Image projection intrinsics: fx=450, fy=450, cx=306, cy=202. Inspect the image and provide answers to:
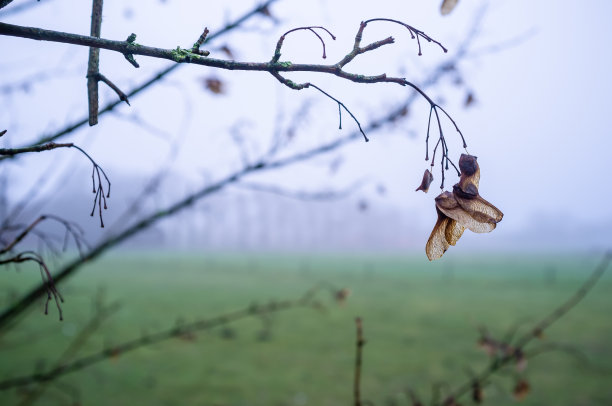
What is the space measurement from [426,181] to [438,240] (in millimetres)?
132

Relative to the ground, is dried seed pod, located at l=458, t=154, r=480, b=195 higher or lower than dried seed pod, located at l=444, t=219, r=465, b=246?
higher

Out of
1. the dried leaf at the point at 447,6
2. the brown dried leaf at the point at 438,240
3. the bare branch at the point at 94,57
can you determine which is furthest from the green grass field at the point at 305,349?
the dried leaf at the point at 447,6

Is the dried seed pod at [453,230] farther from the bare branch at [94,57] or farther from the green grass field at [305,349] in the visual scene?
the green grass field at [305,349]

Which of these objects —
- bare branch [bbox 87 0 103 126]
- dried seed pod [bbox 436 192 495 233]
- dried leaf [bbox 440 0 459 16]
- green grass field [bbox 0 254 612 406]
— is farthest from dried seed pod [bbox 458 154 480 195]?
green grass field [bbox 0 254 612 406]

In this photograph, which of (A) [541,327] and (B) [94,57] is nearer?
(B) [94,57]

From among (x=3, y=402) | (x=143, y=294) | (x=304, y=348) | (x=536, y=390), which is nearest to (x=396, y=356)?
(x=304, y=348)

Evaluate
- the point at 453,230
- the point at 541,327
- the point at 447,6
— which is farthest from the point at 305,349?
the point at 447,6

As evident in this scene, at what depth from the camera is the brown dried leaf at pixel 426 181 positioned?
38.7 inches

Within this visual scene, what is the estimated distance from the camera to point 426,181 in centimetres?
100

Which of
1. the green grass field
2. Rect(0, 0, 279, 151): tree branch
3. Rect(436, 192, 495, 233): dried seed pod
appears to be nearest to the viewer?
Rect(436, 192, 495, 233): dried seed pod

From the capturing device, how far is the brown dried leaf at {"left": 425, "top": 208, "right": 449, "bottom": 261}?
95 cm

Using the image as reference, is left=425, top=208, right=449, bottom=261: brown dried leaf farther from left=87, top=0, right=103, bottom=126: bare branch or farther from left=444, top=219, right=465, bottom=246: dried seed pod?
left=87, top=0, right=103, bottom=126: bare branch

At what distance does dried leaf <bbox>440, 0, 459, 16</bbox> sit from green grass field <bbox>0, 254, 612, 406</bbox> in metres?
2.63

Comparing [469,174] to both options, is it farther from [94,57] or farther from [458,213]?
[94,57]
